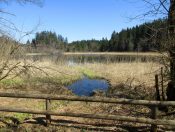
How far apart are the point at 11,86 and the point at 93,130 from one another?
37.3 ft

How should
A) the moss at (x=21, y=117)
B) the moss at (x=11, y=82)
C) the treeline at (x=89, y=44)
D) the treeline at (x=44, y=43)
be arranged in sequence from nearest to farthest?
the moss at (x=21, y=117)
the treeline at (x=44, y=43)
the moss at (x=11, y=82)
the treeline at (x=89, y=44)

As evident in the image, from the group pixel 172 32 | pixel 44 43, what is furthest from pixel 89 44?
pixel 172 32

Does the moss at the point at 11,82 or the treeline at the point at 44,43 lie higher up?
the treeline at the point at 44,43

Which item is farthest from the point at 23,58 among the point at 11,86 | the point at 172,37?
the point at 172,37

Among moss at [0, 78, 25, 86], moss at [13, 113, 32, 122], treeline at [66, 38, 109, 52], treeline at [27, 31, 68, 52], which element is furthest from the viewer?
treeline at [66, 38, 109, 52]

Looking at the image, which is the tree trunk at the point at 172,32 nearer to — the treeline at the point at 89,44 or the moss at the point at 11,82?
the moss at the point at 11,82

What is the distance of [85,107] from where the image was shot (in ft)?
42.8

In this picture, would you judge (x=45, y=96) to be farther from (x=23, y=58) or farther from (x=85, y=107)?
(x=23, y=58)

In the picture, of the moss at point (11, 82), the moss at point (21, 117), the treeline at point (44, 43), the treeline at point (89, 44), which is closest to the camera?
the moss at point (21, 117)

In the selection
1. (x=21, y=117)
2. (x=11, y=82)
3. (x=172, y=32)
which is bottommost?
(x=21, y=117)

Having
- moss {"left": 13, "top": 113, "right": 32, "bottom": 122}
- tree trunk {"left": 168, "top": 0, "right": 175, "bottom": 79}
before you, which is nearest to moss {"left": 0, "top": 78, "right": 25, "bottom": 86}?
moss {"left": 13, "top": 113, "right": 32, "bottom": 122}

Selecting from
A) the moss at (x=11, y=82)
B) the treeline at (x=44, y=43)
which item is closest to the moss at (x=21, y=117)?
the treeline at (x=44, y=43)

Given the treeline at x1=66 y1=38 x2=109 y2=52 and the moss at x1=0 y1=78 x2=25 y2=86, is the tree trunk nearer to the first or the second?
the moss at x1=0 y1=78 x2=25 y2=86

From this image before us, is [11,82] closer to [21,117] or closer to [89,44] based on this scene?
[21,117]
